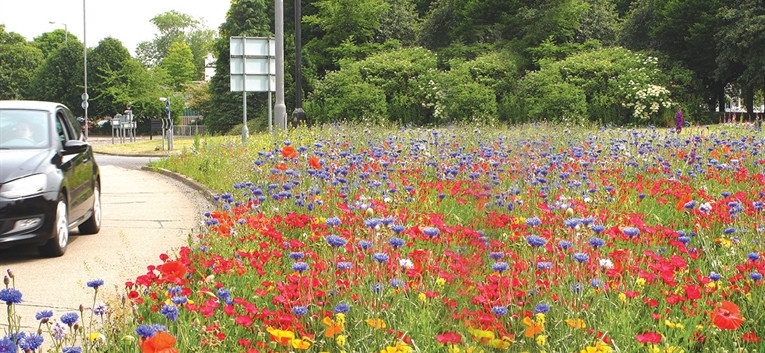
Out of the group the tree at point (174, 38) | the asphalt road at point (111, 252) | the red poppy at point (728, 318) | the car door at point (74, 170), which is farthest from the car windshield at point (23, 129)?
the tree at point (174, 38)

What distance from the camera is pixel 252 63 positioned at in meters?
18.1

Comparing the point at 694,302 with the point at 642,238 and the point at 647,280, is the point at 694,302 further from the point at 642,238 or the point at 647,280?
the point at 642,238

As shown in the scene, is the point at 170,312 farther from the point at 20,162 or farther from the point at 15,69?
the point at 15,69

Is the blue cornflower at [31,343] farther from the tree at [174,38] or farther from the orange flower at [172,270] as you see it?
the tree at [174,38]

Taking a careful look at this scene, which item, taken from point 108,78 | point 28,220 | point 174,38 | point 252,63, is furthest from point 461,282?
point 174,38

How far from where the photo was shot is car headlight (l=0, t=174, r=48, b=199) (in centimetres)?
686

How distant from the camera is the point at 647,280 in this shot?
391 centimetres

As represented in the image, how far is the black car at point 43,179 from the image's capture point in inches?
271

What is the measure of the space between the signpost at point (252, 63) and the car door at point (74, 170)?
9144 mm

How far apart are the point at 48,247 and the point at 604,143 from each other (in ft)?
27.6

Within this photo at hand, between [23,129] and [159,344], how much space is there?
19.9 ft

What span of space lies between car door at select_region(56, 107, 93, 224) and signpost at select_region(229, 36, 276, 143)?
9.14 m

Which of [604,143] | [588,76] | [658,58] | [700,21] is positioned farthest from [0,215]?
[700,21]

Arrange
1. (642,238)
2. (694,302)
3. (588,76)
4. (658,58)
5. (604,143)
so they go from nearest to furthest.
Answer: (694,302), (642,238), (604,143), (588,76), (658,58)
